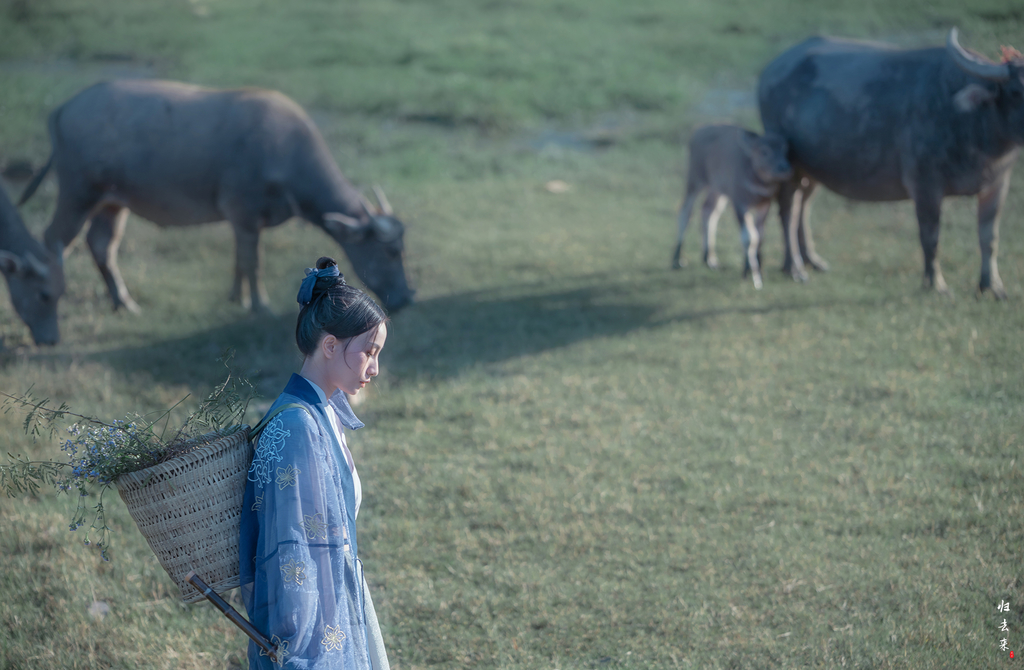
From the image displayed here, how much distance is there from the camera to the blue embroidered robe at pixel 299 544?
2346 mm

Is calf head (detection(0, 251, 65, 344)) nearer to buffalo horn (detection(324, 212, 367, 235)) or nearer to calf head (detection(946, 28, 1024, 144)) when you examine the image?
buffalo horn (detection(324, 212, 367, 235))

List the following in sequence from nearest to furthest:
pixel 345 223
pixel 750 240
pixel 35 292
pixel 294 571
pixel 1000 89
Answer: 1. pixel 294 571
2. pixel 1000 89
3. pixel 35 292
4. pixel 345 223
5. pixel 750 240

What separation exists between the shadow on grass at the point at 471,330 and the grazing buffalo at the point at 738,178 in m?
0.63

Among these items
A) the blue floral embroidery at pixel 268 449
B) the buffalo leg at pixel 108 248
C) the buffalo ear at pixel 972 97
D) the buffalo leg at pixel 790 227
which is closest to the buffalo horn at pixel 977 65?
the buffalo ear at pixel 972 97

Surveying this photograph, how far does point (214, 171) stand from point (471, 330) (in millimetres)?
3110

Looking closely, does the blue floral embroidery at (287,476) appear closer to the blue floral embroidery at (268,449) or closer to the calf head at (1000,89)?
the blue floral embroidery at (268,449)

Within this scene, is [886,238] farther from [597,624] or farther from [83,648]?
[83,648]

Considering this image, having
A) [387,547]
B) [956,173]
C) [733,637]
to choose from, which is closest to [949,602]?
[733,637]

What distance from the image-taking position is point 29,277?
802cm

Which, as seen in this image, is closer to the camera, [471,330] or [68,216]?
[471,330]

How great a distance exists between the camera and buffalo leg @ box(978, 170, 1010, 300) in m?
7.79

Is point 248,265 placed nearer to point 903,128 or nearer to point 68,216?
point 68,216

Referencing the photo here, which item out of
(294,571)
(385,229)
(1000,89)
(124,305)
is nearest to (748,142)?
(1000,89)

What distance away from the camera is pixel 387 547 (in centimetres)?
486
